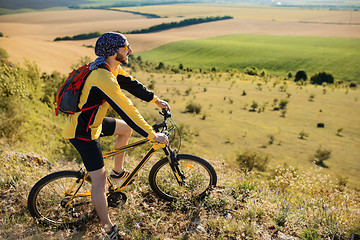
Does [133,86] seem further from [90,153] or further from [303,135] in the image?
[303,135]

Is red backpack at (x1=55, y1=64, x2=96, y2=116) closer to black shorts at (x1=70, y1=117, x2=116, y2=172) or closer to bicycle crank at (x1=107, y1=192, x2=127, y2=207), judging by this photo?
black shorts at (x1=70, y1=117, x2=116, y2=172)

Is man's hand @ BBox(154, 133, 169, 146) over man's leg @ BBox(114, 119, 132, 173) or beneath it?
over

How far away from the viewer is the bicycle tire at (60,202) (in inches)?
124

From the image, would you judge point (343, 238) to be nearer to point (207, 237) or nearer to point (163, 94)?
point (207, 237)

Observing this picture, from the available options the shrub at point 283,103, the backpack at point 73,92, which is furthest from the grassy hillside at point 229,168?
the backpack at point 73,92

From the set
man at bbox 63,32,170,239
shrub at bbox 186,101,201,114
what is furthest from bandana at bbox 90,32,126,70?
shrub at bbox 186,101,201,114

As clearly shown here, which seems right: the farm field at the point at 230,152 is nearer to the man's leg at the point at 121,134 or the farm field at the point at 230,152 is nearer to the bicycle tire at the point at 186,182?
the bicycle tire at the point at 186,182

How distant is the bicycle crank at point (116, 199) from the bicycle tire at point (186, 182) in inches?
15.7

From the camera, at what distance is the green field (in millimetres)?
55144

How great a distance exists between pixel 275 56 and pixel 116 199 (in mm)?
66779

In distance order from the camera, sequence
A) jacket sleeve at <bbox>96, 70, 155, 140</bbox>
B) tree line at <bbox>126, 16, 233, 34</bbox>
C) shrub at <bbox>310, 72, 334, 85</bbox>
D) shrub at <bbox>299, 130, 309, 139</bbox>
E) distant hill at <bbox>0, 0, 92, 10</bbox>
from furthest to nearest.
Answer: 1. distant hill at <bbox>0, 0, 92, 10</bbox>
2. tree line at <bbox>126, 16, 233, 34</bbox>
3. shrub at <bbox>310, 72, 334, 85</bbox>
4. shrub at <bbox>299, 130, 309, 139</bbox>
5. jacket sleeve at <bbox>96, 70, 155, 140</bbox>

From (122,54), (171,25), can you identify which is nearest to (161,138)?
(122,54)

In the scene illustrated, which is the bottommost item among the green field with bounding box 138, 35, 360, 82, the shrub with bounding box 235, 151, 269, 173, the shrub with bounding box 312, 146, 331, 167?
the shrub with bounding box 312, 146, 331, 167

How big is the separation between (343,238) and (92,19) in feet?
415
